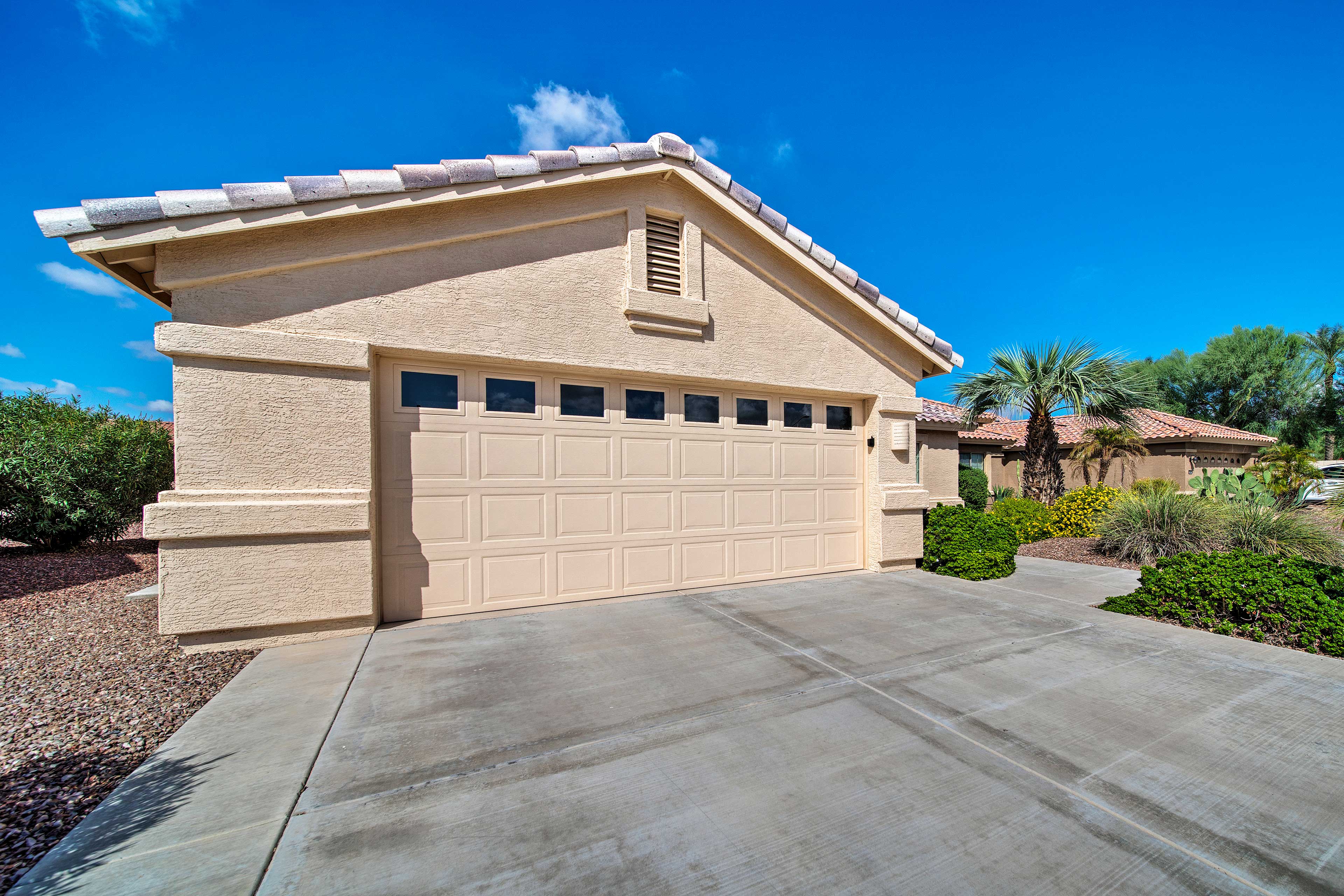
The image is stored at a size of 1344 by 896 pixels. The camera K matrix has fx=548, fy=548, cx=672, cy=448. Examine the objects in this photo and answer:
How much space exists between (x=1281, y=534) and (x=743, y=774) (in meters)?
9.98

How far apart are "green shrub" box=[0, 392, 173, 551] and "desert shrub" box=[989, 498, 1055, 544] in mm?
16156

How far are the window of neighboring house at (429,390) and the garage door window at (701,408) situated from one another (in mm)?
2698

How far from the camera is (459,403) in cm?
582

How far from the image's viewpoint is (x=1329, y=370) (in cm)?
2817

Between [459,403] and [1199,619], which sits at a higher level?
[459,403]

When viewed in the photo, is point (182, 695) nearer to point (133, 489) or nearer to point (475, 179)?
point (475, 179)

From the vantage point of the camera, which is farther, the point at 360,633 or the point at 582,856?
the point at 360,633

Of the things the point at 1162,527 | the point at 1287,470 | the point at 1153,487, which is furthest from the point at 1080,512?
the point at 1287,470

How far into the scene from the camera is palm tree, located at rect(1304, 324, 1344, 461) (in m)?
27.8

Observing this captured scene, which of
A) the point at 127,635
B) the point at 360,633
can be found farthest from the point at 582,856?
the point at 127,635

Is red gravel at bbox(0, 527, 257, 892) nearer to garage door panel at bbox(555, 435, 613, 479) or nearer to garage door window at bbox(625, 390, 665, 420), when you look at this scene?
garage door panel at bbox(555, 435, 613, 479)

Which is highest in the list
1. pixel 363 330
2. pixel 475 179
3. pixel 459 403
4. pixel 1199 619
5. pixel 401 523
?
pixel 475 179

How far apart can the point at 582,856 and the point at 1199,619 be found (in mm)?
6827

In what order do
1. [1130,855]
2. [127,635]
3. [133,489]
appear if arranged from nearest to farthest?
[1130,855] → [127,635] → [133,489]
